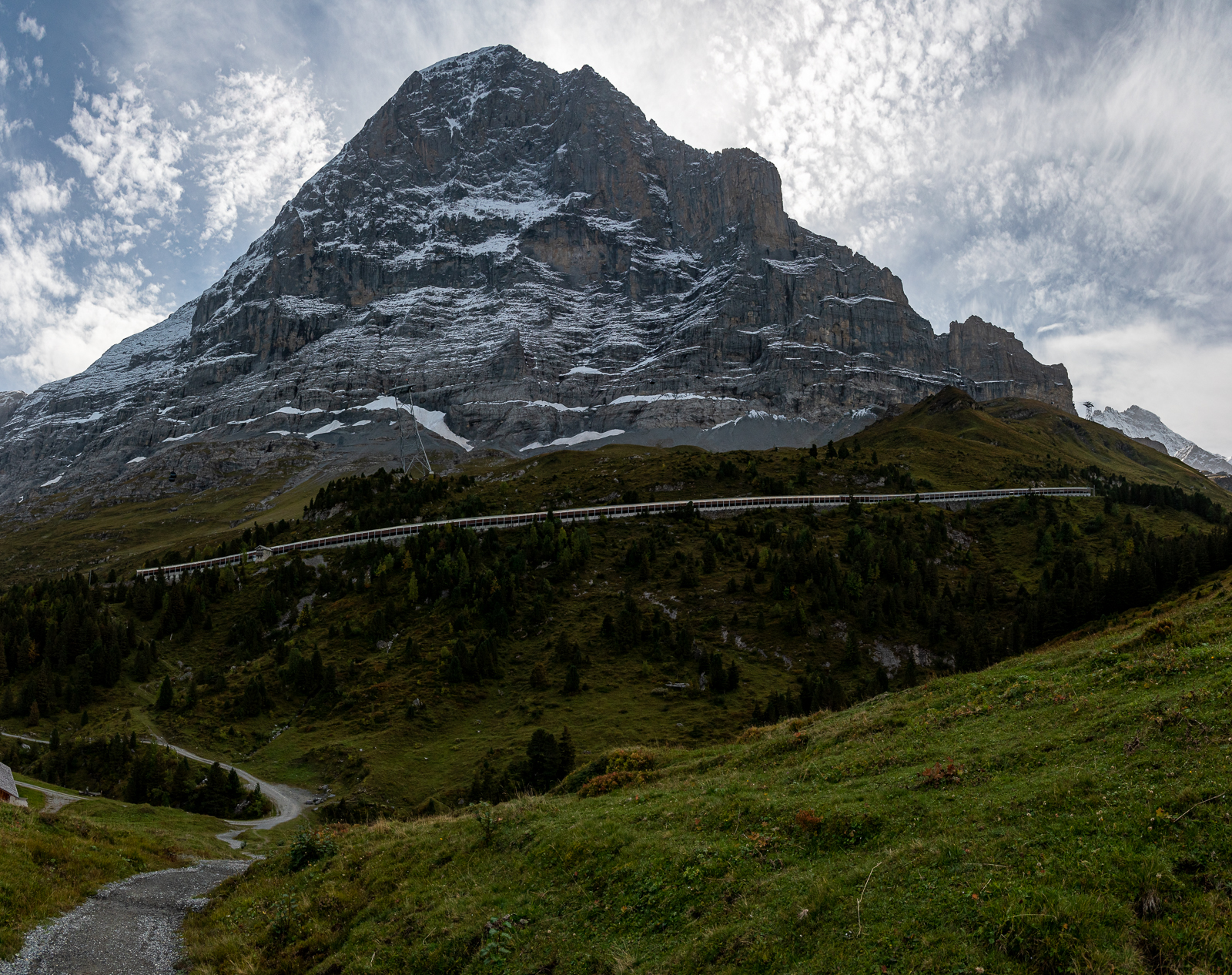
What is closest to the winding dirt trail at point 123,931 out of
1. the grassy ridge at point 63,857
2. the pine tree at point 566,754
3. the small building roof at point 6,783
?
the grassy ridge at point 63,857

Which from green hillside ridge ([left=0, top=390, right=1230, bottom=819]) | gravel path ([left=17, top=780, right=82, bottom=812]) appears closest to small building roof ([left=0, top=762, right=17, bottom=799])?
gravel path ([left=17, top=780, right=82, bottom=812])

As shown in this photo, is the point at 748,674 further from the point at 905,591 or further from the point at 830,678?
the point at 905,591

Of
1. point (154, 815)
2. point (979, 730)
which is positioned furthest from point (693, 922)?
point (154, 815)

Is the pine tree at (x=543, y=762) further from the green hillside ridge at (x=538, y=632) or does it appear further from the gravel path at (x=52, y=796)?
the gravel path at (x=52, y=796)

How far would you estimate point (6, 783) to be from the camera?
39.5 m

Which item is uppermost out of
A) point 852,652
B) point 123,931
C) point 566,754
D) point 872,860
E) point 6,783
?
point 872,860

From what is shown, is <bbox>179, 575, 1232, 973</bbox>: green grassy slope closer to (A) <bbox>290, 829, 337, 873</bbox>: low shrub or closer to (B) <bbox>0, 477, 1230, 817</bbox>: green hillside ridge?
(A) <bbox>290, 829, 337, 873</bbox>: low shrub

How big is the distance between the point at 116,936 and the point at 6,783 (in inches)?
1212

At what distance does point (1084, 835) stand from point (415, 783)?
5339 cm

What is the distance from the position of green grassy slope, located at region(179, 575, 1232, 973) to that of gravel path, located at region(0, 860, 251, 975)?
37.4 inches

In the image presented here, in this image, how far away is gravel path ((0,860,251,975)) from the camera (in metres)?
16.1

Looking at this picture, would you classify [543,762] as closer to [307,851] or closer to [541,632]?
[307,851]

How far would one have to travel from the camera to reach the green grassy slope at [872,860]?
9.94 metres

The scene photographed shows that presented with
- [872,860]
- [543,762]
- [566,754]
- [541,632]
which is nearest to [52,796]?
[543,762]
